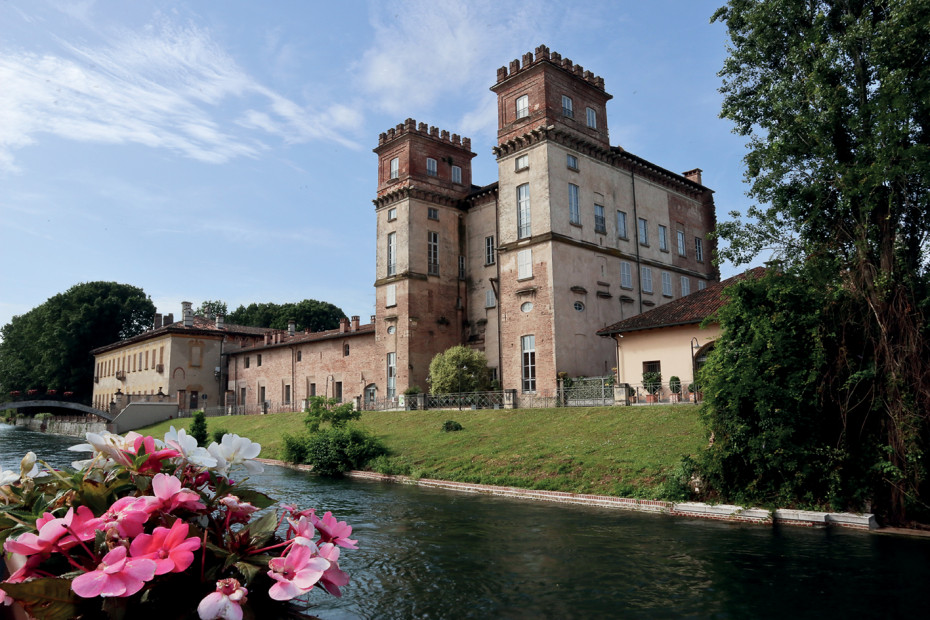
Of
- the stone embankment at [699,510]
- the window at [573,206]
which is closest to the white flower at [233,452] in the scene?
the stone embankment at [699,510]

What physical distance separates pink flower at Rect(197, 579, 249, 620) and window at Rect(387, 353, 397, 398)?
3533 centimetres

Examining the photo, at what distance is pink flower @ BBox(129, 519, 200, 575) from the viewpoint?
2061mm

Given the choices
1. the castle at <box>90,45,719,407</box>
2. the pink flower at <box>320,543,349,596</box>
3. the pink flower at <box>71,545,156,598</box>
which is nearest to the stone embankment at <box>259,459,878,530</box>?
the pink flower at <box>320,543,349,596</box>

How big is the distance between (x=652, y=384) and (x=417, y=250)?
17466 millimetres

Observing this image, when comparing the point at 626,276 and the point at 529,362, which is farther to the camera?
the point at 626,276

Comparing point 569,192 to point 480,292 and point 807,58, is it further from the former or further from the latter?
point 807,58

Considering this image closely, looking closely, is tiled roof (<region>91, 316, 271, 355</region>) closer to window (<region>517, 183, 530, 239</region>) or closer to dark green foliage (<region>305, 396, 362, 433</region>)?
dark green foliage (<region>305, 396, 362, 433</region>)

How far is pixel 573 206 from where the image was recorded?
32844 millimetres

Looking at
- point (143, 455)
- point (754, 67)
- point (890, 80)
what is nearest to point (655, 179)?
point (754, 67)

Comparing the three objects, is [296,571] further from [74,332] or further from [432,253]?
[74,332]

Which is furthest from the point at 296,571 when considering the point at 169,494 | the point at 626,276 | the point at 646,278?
the point at 646,278

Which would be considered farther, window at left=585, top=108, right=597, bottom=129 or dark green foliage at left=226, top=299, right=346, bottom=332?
dark green foliage at left=226, top=299, right=346, bottom=332

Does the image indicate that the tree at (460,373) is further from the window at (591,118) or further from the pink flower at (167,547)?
the pink flower at (167,547)

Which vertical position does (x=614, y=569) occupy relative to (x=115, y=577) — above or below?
below
